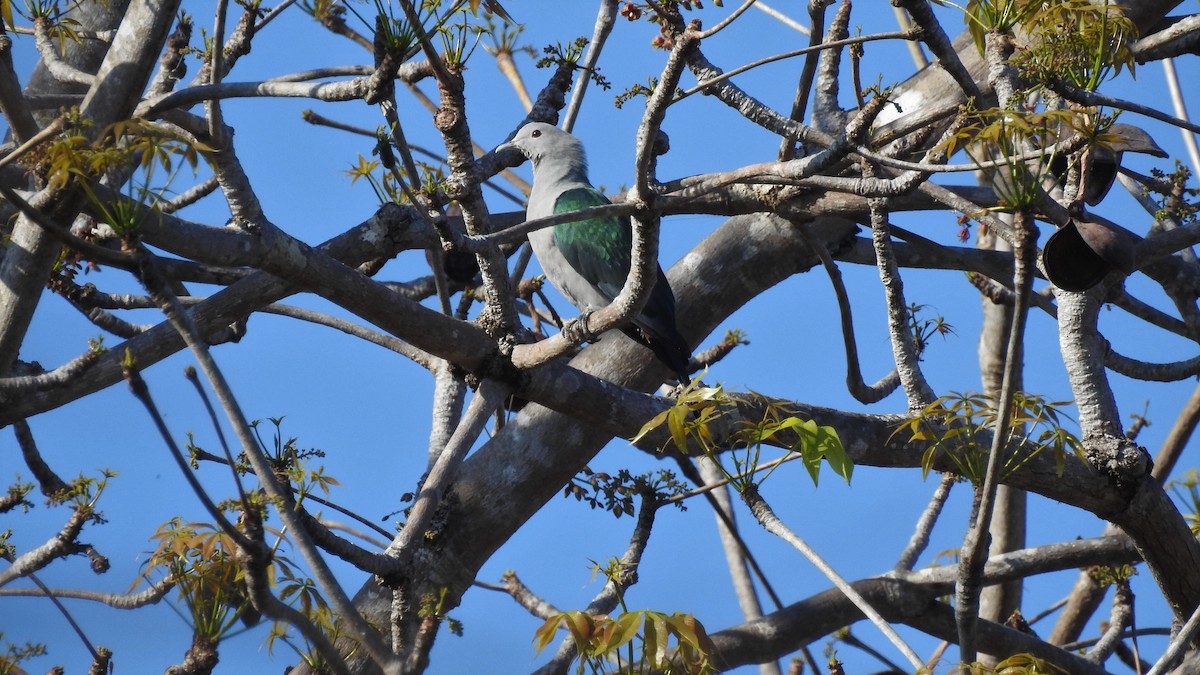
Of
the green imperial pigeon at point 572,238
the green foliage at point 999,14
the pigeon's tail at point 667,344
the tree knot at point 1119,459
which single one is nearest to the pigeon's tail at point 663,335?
the pigeon's tail at point 667,344

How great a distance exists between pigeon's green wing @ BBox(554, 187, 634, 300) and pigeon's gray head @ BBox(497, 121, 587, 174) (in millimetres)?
335

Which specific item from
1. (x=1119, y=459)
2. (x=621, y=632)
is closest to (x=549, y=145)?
(x=1119, y=459)

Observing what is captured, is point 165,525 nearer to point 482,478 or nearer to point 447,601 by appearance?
point 447,601

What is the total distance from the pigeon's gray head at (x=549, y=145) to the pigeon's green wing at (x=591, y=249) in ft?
1.10

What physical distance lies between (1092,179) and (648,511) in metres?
1.62

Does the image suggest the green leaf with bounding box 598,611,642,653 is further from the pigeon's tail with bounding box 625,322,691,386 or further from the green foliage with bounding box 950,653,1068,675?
the pigeon's tail with bounding box 625,322,691,386

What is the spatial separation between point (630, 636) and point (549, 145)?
3586 millimetres

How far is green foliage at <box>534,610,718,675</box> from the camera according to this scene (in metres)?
2.05

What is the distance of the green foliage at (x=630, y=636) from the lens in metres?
2.05

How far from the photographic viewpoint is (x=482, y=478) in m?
3.68

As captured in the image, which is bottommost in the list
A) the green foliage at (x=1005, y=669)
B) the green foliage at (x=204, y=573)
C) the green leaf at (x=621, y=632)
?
the green foliage at (x=1005, y=669)

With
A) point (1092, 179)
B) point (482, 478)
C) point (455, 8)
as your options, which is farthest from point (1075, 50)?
point (482, 478)

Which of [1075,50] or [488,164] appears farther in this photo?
[488,164]

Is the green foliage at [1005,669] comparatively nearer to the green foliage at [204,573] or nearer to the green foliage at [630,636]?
→ the green foliage at [630,636]
